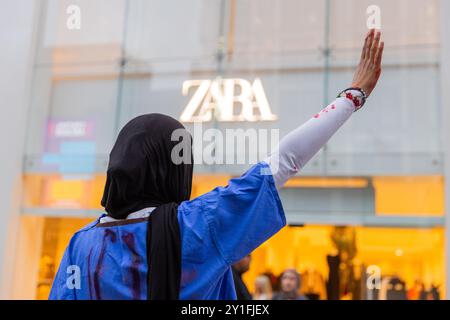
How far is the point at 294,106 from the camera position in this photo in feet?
15.1

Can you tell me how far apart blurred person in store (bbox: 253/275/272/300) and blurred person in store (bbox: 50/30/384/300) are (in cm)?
456

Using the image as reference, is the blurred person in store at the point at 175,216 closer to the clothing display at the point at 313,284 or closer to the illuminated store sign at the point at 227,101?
the illuminated store sign at the point at 227,101

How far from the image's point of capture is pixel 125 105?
4.71m

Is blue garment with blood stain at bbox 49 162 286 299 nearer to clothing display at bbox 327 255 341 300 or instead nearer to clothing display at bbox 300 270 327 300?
clothing display at bbox 327 255 341 300

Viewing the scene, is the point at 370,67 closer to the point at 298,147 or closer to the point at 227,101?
the point at 298,147

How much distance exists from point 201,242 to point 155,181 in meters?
0.18

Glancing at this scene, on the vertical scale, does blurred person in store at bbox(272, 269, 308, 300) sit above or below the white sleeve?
below

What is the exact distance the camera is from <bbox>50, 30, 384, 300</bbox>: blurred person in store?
1178 mm

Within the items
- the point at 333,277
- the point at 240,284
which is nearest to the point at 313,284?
the point at 333,277

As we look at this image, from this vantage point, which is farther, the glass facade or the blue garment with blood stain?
the glass facade

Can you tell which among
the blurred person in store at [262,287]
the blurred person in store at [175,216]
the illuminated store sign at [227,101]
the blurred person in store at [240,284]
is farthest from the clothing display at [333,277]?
the blurred person in store at [175,216]

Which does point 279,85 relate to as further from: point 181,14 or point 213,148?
point 213,148

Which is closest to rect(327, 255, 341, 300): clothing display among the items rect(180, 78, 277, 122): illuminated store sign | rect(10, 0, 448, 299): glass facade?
rect(10, 0, 448, 299): glass facade
